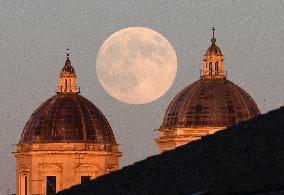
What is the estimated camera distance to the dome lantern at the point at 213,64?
16650 cm

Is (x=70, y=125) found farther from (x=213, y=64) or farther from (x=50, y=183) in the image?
(x=213, y=64)

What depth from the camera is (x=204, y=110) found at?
163 metres

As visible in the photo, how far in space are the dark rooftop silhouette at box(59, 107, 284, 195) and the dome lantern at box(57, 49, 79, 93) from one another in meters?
131

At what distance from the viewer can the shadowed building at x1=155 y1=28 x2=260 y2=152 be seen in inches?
→ 6358

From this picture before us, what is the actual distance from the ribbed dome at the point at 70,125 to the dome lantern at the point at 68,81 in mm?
3216

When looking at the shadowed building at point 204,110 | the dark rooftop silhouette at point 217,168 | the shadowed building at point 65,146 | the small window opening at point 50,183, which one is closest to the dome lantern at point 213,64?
the shadowed building at point 204,110

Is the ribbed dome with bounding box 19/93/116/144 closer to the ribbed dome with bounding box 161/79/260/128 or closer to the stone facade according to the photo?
the stone facade

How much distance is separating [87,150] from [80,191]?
419ft

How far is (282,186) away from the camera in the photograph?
118 feet

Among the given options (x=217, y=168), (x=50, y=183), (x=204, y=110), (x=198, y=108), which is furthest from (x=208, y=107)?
(x=217, y=168)

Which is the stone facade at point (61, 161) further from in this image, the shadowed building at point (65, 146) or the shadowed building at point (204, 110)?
the shadowed building at point (204, 110)

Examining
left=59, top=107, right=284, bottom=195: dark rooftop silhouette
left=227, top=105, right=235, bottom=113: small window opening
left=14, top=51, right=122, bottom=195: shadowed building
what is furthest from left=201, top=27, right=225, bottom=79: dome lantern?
left=59, top=107, right=284, bottom=195: dark rooftop silhouette

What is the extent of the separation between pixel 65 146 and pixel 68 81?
24.1 ft

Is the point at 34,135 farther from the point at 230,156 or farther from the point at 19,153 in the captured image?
the point at 230,156
